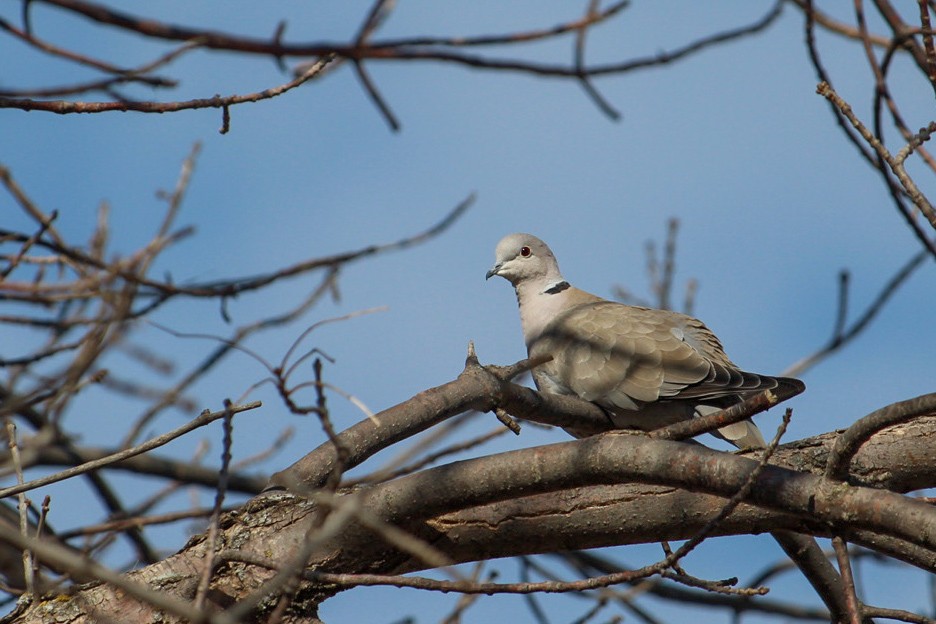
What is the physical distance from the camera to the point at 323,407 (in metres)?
1.75

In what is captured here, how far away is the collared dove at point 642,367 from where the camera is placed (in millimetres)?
4445

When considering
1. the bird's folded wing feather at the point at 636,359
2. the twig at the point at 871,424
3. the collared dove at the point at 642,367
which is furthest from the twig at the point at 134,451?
the bird's folded wing feather at the point at 636,359

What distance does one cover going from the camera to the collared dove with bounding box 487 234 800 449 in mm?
4445

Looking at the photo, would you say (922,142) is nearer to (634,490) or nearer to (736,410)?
(736,410)

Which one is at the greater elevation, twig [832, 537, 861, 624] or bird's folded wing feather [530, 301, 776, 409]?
bird's folded wing feather [530, 301, 776, 409]

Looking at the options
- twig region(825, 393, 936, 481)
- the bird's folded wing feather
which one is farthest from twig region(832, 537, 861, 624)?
the bird's folded wing feather

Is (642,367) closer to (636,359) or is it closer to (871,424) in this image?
(636,359)

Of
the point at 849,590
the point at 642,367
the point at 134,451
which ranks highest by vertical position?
the point at 642,367

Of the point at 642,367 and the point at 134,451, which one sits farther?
the point at 642,367

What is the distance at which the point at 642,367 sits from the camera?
4.61m

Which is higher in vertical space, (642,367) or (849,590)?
(642,367)

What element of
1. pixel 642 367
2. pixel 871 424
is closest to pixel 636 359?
pixel 642 367

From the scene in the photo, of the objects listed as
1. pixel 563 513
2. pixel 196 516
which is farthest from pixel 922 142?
pixel 196 516

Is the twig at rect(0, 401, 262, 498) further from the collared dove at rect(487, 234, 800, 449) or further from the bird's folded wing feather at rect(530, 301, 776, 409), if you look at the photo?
the bird's folded wing feather at rect(530, 301, 776, 409)
